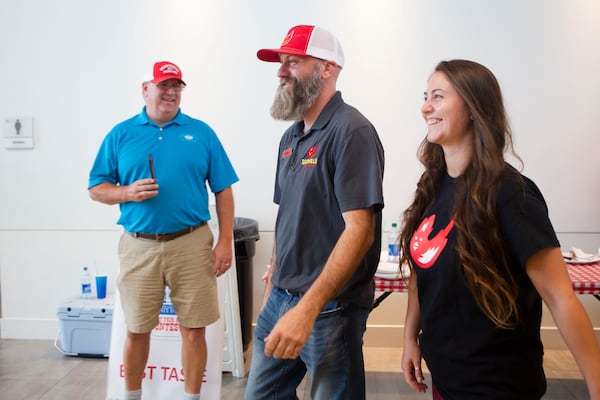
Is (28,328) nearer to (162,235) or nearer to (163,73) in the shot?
(162,235)

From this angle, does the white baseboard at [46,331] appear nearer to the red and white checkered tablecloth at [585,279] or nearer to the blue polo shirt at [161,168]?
the red and white checkered tablecloth at [585,279]

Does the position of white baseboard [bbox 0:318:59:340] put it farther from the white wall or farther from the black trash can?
the black trash can

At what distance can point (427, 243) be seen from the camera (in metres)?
1.21

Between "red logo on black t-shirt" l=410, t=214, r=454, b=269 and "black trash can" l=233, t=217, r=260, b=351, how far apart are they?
6.58 feet

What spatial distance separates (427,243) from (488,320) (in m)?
0.23

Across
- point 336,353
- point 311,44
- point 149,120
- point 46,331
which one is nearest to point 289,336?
point 336,353

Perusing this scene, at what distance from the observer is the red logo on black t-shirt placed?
45.5 inches

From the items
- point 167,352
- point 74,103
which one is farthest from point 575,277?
point 74,103

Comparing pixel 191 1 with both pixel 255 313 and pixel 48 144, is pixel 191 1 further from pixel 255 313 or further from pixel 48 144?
pixel 255 313

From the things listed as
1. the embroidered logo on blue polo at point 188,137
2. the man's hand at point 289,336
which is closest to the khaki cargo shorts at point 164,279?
the embroidered logo on blue polo at point 188,137

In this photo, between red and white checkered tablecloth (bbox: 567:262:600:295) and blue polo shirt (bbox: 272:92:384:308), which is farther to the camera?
red and white checkered tablecloth (bbox: 567:262:600:295)

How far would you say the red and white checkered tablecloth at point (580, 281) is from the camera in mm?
2361

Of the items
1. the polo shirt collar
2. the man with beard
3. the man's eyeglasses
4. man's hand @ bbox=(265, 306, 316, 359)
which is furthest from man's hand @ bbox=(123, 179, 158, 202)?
man's hand @ bbox=(265, 306, 316, 359)

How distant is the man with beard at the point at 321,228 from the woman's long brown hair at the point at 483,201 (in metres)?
0.29
